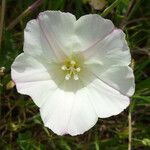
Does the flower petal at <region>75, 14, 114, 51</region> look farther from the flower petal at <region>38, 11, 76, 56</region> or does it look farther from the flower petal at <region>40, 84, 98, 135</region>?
the flower petal at <region>40, 84, 98, 135</region>

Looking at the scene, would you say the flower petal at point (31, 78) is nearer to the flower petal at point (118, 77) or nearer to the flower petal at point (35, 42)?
the flower petal at point (35, 42)

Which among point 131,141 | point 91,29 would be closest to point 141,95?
point 131,141

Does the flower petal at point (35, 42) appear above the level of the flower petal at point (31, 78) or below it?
above

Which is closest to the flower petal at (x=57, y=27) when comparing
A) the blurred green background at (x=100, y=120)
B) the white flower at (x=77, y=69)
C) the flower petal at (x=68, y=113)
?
the white flower at (x=77, y=69)

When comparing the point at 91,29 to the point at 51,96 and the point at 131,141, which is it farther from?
the point at 131,141

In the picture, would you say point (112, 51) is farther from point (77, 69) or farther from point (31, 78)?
point (31, 78)

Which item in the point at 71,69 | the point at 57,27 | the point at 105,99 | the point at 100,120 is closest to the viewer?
the point at 57,27

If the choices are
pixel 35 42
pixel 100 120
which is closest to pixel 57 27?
A: pixel 35 42
